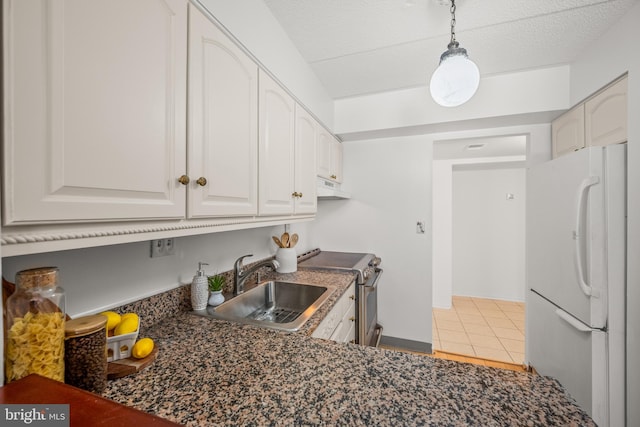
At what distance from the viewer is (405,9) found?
1.32 meters

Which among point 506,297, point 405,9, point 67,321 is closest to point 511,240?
point 506,297

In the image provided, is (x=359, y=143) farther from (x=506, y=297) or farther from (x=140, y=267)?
(x=506, y=297)

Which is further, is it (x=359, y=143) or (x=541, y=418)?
(x=359, y=143)

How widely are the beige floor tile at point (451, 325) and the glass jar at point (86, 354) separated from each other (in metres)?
3.27

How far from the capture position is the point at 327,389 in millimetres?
649

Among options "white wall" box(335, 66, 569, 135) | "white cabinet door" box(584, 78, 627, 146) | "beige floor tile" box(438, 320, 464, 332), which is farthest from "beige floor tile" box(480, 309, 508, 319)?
"white wall" box(335, 66, 569, 135)

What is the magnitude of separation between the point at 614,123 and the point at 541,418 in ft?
5.75

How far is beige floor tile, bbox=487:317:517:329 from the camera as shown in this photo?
10.1 feet

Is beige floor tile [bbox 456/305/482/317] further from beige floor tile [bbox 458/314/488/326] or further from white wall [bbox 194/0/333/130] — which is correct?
white wall [bbox 194/0/333/130]

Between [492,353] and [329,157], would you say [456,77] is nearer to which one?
[329,157]

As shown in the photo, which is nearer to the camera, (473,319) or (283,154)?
(283,154)

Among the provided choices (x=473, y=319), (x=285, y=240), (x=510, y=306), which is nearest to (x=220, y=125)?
(x=285, y=240)

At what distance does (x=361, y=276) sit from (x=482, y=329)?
2.14 meters

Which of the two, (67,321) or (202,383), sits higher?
(67,321)
